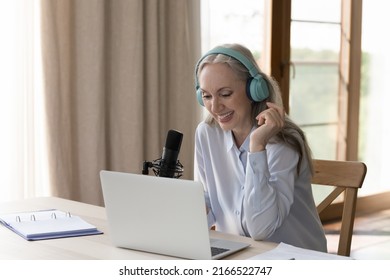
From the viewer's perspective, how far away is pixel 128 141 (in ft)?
11.0

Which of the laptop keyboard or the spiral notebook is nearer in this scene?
the laptop keyboard

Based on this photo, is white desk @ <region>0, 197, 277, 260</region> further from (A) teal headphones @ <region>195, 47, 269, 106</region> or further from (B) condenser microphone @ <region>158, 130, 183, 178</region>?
(A) teal headphones @ <region>195, 47, 269, 106</region>

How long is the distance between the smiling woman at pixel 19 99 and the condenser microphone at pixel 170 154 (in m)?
1.57

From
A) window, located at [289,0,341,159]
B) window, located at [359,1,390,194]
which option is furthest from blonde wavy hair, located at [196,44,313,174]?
window, located at [359,1,390,194]

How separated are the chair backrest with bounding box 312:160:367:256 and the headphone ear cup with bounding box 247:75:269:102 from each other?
30 cm

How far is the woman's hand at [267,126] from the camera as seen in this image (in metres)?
1.75

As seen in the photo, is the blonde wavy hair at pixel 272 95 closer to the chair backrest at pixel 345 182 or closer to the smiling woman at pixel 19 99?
the chair backrest at pixel 345 182

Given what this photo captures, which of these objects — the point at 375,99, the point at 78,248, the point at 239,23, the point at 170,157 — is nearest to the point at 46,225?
the point at 78,248

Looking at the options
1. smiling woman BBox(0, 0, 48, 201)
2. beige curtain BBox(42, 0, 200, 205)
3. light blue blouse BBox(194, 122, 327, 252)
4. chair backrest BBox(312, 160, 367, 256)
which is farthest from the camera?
beige curtain BBox(42, 0, 200, 205)

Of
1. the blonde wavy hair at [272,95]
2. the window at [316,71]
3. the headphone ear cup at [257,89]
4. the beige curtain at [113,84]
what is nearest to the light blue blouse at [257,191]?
the blonde wavy hair at [272,95]

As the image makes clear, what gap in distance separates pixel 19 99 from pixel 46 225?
1.36 metres

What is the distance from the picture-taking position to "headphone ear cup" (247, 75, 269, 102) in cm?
186
